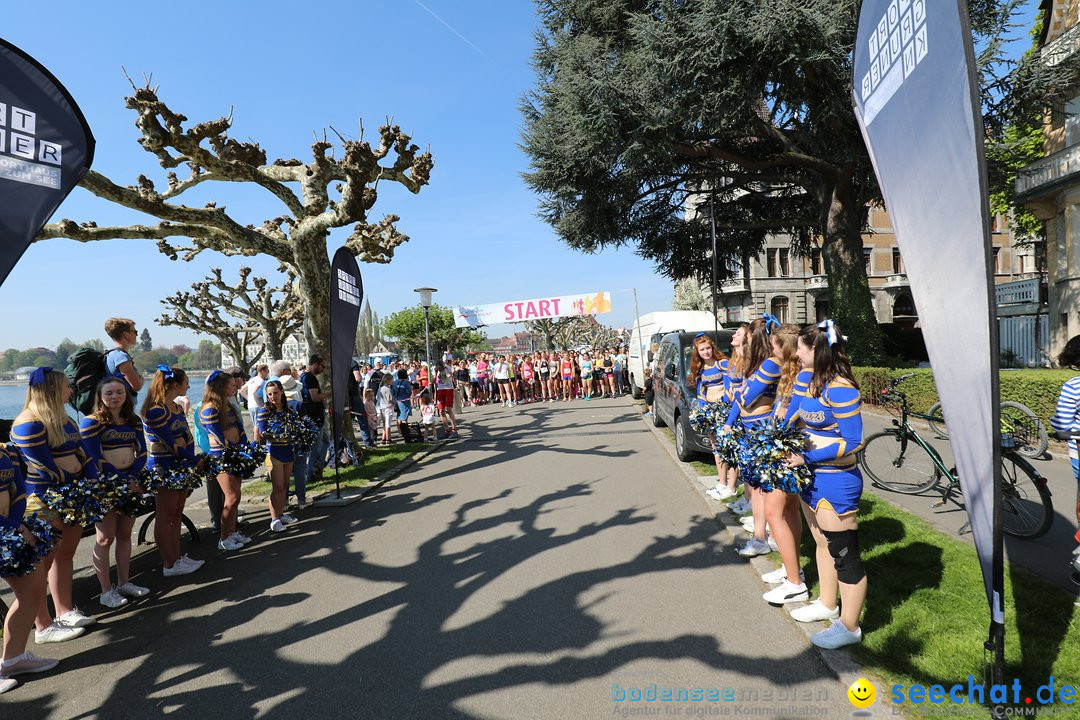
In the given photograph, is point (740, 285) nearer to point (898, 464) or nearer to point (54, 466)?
point (898, 464)

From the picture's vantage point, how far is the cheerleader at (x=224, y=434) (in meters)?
5.66

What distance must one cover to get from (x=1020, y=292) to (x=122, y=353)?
3424 cm

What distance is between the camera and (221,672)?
344 centimetres

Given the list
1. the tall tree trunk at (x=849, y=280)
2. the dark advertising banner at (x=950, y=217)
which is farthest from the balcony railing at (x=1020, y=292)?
the dark advertising banner at (x=950, y=217)

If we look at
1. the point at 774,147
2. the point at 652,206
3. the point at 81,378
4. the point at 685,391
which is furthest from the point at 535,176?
the point at 81,378

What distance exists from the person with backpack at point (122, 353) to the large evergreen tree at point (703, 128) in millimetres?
12795

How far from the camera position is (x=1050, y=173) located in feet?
60.6

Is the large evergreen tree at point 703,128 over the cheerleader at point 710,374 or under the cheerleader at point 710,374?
over

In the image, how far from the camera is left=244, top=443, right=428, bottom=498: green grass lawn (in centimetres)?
830

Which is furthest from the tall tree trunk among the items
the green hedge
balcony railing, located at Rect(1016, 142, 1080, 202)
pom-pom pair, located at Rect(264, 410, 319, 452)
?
pom-pom pair, located at Rect(264, 410, 319, 452)

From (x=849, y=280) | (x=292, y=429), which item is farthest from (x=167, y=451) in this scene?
(x=849, y=280)

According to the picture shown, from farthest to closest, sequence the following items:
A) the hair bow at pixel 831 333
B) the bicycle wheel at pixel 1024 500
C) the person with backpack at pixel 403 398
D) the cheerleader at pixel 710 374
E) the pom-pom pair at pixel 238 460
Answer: the person with backpack at pixel 403 398 < the cheerleader at pixel 710 374 < the pom-pom pair at pixel 238 460 < the bicycle wheel at pixel 1024 500 < the hair bow at pixel 831 333

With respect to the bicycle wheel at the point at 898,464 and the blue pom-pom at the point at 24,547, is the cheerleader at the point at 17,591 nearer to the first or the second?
the blue pom-pom at the point at 24,547

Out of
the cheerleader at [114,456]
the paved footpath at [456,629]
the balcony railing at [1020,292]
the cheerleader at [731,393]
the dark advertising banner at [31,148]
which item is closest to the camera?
the paved footpath at [456,629]
